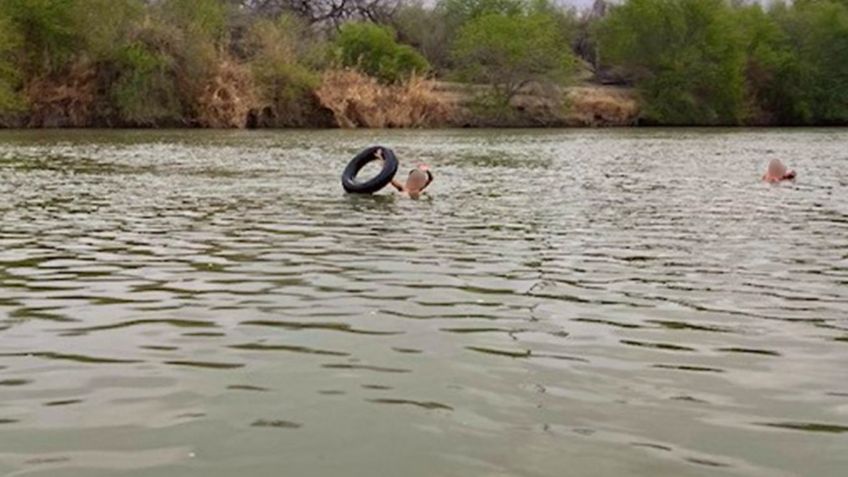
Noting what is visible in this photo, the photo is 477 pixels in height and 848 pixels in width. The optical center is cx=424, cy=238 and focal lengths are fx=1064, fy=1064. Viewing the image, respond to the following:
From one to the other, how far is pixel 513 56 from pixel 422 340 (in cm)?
6882

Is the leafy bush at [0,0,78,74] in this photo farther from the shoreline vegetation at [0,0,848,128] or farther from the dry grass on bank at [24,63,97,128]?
the dry grass on bank at [24,63,97,128]

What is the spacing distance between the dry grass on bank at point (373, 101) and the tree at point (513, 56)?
28.2 feet

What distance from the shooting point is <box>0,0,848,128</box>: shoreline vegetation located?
5816 centimetres

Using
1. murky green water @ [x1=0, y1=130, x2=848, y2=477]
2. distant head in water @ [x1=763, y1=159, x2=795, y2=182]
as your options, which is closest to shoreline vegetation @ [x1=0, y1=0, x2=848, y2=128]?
distant head in water @ [x1=763, y1=159, x2=795, y2=182]

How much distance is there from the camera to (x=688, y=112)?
79938 millimetres

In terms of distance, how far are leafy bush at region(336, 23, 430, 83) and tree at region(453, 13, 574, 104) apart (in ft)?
12.2

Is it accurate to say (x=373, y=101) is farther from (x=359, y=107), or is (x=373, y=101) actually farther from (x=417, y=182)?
(x=417, y=182)

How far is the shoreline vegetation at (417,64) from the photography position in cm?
5816

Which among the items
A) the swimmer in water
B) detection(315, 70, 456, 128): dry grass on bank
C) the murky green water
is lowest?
the murky green water

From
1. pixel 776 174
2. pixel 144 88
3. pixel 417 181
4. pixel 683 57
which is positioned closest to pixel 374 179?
pixel 417 181

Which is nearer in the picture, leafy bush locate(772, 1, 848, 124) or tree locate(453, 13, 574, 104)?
tree locate(453, 13, 574, 104)

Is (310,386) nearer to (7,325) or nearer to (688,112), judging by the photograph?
(7,325)

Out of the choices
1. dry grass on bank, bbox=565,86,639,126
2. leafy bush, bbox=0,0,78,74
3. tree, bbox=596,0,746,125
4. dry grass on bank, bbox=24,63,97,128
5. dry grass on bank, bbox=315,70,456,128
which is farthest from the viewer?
tree, bbox=596,0,746,125

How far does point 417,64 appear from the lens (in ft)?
249
